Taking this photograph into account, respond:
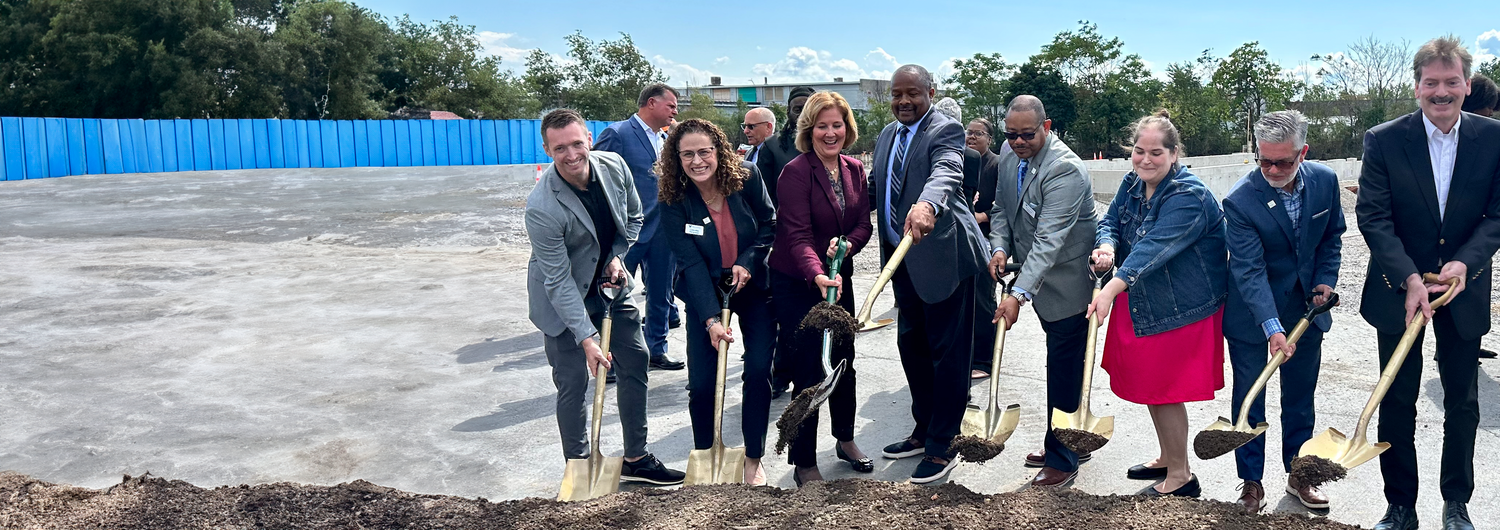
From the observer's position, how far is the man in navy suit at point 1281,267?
3.58 meters

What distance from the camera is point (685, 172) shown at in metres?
3.99

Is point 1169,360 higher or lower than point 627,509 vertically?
higher

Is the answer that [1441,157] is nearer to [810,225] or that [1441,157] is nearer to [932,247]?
[932,247]

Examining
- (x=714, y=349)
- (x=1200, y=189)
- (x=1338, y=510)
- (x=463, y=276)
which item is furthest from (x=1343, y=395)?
(x=463, y=276)

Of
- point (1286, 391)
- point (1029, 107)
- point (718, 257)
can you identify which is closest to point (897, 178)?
point (1029, 107)

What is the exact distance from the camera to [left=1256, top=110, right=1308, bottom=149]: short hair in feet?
11.5

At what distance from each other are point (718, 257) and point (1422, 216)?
243 centimetres

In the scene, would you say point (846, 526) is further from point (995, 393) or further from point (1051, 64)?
point (1051, 64)

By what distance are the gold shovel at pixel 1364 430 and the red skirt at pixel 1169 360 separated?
0.39 m

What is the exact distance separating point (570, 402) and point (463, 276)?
6249 mm

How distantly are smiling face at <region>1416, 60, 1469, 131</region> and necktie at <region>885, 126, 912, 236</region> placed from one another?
1777 mm

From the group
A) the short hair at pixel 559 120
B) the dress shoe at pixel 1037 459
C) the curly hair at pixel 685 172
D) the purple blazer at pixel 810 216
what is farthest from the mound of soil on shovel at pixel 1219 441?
the short hair at pixel 559 120

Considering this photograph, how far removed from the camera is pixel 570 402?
13.4ft

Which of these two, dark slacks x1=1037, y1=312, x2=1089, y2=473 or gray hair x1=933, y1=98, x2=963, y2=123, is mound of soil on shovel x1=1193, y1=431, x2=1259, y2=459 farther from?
gray hair x1=933, y1=98, x2=963, y2=123
